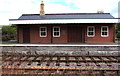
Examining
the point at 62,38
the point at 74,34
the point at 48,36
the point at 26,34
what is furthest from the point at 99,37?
the point at 26,34

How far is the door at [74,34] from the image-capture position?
14.9 metres

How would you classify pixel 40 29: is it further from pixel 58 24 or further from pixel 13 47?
pixel 13 47

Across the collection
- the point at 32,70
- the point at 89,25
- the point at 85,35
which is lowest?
the point at 32,70

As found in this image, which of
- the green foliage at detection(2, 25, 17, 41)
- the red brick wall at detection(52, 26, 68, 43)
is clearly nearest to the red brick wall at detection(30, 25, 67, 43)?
the red brick wall at detection(52, 26, 68, 43)

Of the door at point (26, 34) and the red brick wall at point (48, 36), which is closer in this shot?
the red brick wall at point (48, 36)

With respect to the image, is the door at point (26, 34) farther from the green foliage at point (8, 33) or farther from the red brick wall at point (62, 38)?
the green foliage at point (8, 33)

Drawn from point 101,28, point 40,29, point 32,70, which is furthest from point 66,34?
point 32,70

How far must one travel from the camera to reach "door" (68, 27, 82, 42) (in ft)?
48.9

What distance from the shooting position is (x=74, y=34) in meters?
14.9

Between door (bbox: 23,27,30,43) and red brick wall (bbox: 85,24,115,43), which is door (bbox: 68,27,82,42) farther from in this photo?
door (bbox: 23,27,30,43)

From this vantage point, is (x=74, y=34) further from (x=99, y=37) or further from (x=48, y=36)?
(x=48, y=36)

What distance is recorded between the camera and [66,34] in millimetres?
14422

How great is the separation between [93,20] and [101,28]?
1654 millimetres

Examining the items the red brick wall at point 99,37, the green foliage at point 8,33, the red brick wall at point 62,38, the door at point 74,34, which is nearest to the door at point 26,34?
the red brick wall at point 62,38
